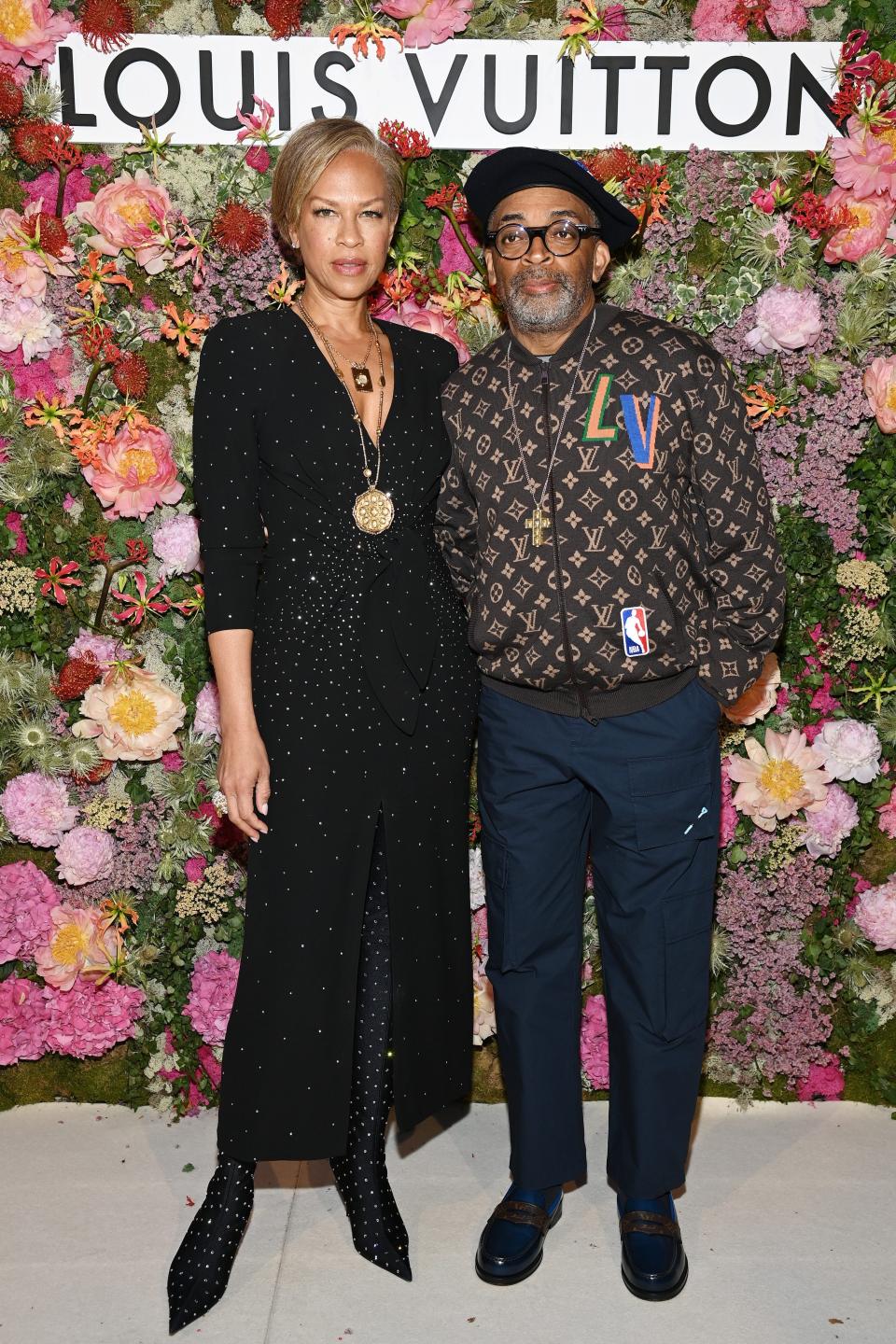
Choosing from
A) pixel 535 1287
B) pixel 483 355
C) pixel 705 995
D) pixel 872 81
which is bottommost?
pixel 535 1287

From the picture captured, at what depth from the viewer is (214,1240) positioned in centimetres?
280

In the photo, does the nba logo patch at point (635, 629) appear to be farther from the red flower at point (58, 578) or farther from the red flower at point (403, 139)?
the red flower at point (58, 578)

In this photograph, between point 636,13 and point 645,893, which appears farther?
point 636,13

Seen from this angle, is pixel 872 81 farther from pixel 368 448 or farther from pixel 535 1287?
pixel 535 1287

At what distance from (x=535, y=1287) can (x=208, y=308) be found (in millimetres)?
2410

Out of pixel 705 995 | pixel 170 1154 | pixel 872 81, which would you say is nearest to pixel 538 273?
pixel 872 81

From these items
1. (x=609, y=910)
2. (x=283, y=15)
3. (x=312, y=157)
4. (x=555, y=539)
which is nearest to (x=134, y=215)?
(x=283, y=15)

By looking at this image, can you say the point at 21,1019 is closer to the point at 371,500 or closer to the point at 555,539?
the point at 371,500

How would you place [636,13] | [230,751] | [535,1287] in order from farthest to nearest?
1. [636,13]
2. [535,1287]
3. [230,751]

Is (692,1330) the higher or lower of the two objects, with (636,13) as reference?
lower

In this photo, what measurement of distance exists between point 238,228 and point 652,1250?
253 centimetres

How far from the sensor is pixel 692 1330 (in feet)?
8.92

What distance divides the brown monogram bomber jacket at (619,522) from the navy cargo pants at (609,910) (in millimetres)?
99

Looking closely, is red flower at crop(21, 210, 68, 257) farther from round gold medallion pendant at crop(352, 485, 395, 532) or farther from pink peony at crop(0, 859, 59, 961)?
pink peony at crop(0, 859, 59, 961)
